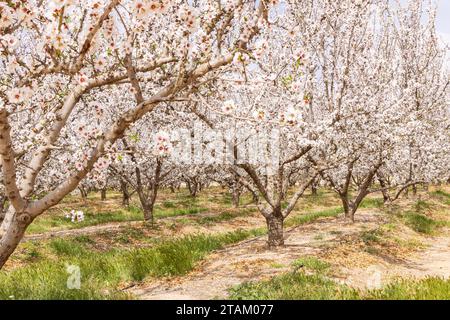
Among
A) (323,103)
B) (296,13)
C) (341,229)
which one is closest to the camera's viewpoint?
(296,13)

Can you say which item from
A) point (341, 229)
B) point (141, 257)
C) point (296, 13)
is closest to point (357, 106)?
point (296, 13)

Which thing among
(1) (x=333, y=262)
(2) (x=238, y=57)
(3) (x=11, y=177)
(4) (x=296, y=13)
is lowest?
(1) (x=333, y=262)

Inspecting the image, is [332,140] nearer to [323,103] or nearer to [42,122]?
[323,103]

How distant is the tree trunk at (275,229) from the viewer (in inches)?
492

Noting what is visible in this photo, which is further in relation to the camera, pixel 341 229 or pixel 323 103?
pixel 341 229

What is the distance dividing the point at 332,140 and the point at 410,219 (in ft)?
25.3

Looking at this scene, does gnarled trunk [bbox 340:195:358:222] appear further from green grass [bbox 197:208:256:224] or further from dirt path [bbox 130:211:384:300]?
green grass [bbox 197:208:256:224]

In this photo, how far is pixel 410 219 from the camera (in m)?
19.4

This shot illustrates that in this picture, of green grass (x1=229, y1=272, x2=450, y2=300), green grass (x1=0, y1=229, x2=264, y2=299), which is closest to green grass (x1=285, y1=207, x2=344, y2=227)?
green grass (x1=0, y1=229, x2=264, y2=299)

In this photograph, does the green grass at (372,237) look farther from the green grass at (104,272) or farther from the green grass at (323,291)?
the green grass at (323,291)

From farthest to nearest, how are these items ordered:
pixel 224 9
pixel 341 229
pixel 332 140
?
pixel 341 229, pixel 332 140, pixel 224 9

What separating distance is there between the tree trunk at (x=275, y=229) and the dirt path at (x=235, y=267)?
27 centimetres

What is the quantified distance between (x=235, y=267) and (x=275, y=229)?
9.22ft

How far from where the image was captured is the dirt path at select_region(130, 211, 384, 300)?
8.16 m
